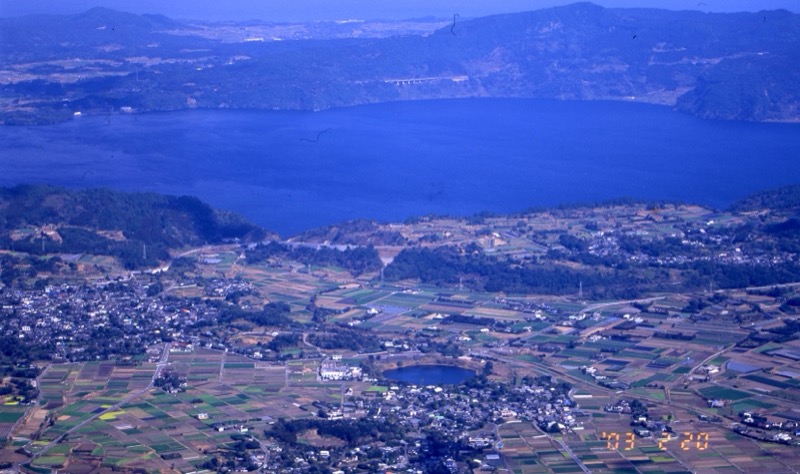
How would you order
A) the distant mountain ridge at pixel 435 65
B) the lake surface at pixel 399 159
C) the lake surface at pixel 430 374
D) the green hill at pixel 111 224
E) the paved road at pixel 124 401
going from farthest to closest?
the distant mountain ridge at pixel 435 65 < the lake surface at pixel 399 159 < the green hill at pixel 111 224 < the lake surface at pixel 430 374 < the paved road at pixel 124 401

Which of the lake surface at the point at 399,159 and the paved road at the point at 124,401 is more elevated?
the paved road at the point at 124,401

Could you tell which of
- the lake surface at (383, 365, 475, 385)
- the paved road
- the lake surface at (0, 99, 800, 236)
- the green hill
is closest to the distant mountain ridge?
the lake surface at (0, 99, 800, 236)

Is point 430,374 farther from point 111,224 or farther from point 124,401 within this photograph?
point 111,224

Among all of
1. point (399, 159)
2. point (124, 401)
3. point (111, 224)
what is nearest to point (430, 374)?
point (124, 401)

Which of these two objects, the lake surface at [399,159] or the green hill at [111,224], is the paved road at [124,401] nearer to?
the green hill at [111,224]

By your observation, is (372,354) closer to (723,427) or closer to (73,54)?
(723,427)

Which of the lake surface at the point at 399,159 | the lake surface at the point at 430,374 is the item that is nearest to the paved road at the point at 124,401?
the lake surface at the point at 430,374

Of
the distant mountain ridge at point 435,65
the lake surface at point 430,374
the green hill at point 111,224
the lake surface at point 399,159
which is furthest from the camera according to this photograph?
the distant mountain ridge at point 435,65
